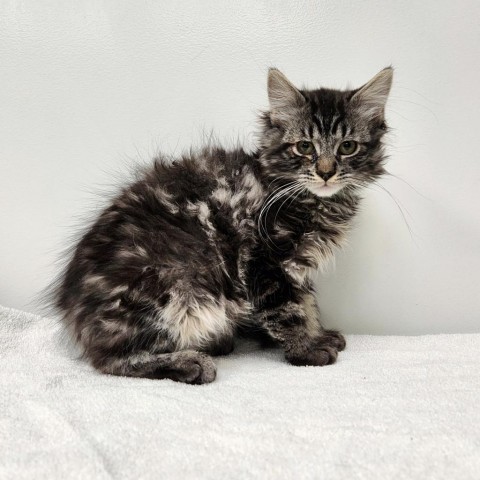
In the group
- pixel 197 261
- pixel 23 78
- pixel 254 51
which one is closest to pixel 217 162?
pixel 197 261

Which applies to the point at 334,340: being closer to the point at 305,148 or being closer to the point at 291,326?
the point at 291,326

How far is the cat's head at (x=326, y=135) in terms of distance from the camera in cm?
155

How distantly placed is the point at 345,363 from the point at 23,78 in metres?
1.75

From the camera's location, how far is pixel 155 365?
142cm

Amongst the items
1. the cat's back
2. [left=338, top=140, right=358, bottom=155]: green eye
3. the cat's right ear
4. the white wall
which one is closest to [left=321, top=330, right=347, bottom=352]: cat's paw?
the white wall

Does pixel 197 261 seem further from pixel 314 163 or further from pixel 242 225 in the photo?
pixel 314 163

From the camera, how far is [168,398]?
48.1 inches

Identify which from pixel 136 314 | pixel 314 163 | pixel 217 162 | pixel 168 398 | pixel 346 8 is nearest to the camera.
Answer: pixel 168 398

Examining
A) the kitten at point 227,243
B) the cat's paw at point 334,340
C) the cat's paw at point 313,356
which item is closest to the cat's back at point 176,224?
the kitten at point 227,243

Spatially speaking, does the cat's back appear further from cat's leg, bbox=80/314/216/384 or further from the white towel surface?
the white towel surface

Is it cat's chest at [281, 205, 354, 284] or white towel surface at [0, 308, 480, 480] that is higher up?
cat's chest at [281, 205, 354, 284]

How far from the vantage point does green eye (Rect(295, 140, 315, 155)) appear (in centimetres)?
158

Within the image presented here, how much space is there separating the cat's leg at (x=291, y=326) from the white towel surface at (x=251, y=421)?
50 mm

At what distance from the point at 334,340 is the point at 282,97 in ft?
3.02
